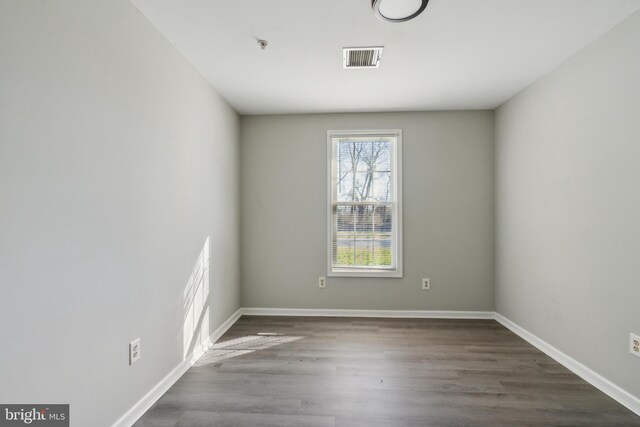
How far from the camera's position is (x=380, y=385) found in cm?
226

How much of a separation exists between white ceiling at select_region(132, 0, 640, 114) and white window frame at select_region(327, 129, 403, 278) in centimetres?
55

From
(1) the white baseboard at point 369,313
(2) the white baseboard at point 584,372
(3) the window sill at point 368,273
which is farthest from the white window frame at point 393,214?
(2) the white baseboard at point 584,372

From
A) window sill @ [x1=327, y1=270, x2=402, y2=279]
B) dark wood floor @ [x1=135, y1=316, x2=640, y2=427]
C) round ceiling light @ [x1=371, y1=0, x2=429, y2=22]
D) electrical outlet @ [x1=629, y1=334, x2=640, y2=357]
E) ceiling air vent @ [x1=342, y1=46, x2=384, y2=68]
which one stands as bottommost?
dark wood floor @ [x1=135, y1=316, x2=640, y2=427]

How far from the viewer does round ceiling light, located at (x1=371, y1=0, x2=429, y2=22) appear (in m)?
1.81

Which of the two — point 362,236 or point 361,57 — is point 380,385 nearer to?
point 362,236

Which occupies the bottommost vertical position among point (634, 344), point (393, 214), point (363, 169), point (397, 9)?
point (634, 344)

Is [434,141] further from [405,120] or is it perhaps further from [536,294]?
[536,294]

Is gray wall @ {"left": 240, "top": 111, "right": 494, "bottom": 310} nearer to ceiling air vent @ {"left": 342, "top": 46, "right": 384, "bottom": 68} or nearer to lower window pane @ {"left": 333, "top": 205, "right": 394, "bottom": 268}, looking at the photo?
lower window pane @ {"left": 333, "top": 205, "right": 394, "bottom": 268}

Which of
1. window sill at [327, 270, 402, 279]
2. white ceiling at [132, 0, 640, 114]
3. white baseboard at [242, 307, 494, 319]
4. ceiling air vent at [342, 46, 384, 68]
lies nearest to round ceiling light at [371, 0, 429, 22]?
white ceiling at [132, 0, 640, 114]

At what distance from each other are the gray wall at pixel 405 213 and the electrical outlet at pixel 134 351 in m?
2.01

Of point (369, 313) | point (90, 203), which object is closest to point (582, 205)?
point (369, 313)

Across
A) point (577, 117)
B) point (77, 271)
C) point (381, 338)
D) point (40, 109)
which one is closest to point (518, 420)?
point (381, 338)

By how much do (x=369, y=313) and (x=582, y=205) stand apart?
7.71 feet

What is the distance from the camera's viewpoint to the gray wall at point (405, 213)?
374cm
